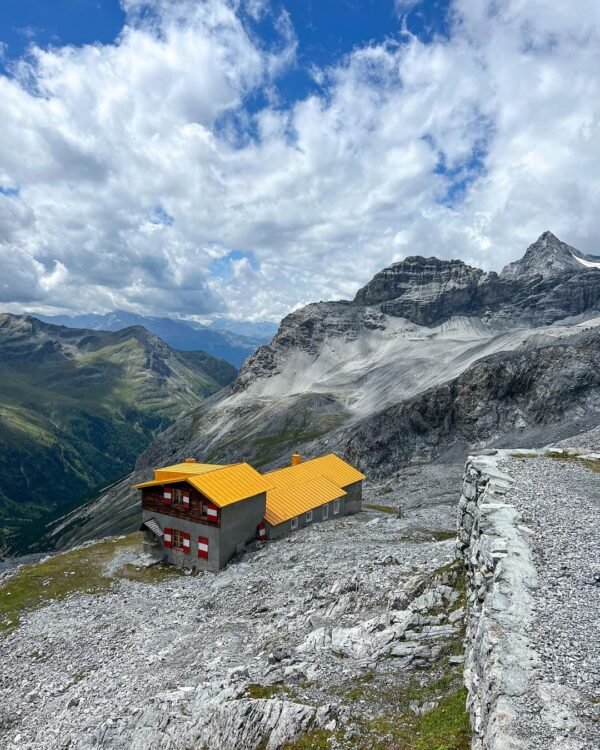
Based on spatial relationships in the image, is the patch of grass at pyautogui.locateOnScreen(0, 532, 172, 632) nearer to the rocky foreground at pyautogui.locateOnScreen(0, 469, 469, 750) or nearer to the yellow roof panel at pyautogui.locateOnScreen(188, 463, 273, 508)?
the rocky foreground at pyautogui.locateOnScreen(0, 469, 469, 750)

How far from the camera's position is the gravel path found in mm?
10844

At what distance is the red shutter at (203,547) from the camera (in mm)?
46431

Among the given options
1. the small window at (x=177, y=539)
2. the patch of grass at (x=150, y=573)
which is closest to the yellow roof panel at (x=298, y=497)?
the small window at (x=177, y=539)

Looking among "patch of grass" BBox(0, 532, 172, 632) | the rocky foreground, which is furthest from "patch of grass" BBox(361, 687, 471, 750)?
"patch of grass" BBox(0, 532, 172, 632)

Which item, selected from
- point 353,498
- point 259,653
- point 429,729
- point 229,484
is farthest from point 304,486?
point 429,729

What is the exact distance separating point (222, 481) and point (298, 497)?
1069 centimetres

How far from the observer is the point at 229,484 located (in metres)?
48.6

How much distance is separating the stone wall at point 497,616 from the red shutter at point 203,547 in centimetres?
2874

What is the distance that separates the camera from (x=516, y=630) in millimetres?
13781

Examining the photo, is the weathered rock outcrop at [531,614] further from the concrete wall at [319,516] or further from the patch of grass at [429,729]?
the concrete wall at [319,516]

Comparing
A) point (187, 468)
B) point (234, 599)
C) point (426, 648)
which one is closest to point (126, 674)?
point (234, 599)

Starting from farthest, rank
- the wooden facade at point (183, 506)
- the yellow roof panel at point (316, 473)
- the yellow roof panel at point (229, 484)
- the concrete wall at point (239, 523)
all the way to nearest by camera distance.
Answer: the yellow roof panel at point (316, 473) < the wooden facade at point (183, 506) < the yellow roof panel at point (229, 484) < the concrete wall at point (239, 523)

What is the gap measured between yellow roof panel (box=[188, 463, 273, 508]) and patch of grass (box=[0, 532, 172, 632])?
27.6 ft

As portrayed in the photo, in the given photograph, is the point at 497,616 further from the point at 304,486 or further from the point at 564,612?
the point at 304,486
